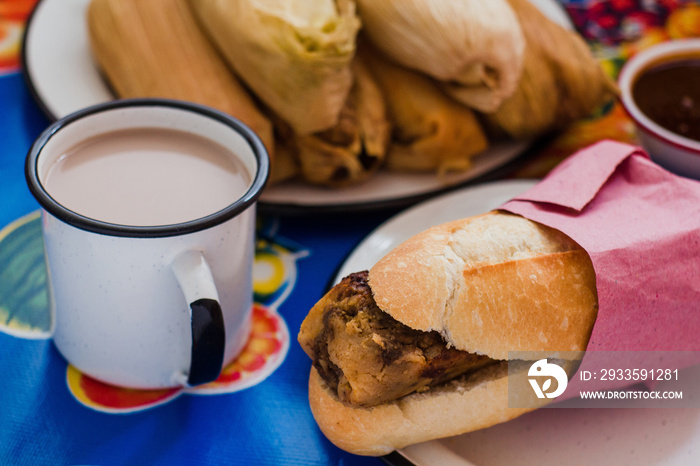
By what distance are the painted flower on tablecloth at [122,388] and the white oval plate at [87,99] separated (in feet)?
0.29

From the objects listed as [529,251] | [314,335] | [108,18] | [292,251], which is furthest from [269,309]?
[108,18]

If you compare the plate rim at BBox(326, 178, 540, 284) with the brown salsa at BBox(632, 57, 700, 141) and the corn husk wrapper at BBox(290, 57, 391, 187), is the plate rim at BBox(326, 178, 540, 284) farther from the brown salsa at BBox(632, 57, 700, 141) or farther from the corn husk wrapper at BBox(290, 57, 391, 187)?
the brown salsa at BBox(632, 57, 700, 141)

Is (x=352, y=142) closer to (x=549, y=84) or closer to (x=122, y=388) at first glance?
(x=549, y=84)

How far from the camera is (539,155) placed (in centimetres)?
118

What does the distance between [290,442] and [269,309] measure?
207 millimetres

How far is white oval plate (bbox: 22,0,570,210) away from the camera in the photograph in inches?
39.7

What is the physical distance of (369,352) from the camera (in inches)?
24.7

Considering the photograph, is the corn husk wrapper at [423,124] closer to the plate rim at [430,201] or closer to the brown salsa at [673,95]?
the plate rim at [430,201]

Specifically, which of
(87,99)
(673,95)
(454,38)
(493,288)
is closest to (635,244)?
(493,288)

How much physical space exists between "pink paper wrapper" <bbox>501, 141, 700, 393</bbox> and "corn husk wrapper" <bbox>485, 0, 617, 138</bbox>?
0.32 metres

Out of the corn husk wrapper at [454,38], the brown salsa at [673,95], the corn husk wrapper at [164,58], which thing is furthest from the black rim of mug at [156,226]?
the brown salsa at [673,95]

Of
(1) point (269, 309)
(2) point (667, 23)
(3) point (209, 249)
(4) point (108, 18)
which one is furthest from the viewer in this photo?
(2) point (667, 23)

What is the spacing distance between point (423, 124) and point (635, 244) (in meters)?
0.43

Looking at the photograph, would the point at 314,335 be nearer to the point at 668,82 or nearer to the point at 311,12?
the point at 311,12
